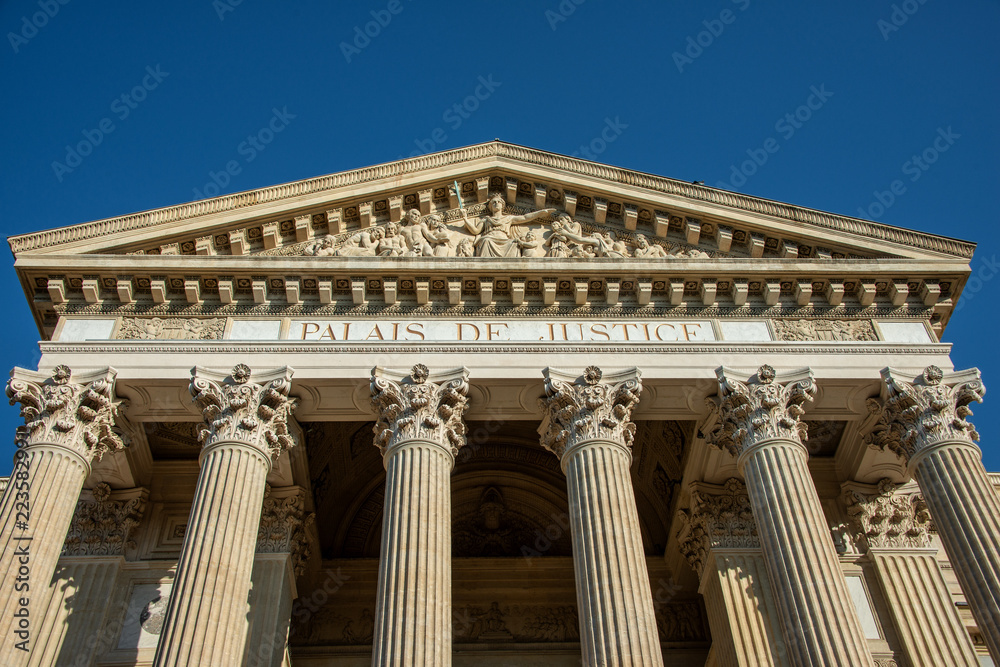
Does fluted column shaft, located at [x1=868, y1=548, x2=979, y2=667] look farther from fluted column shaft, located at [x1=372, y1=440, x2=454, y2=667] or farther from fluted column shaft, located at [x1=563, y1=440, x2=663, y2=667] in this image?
fluted column shaft, located at [x1=372, y1=440, x2=454, y2=667]

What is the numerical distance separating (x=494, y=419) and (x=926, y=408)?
8554 mm

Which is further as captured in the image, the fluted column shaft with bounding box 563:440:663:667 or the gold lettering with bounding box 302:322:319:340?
the gold lettering with bounding box 302:322:319:340

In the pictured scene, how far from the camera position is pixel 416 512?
15.6m

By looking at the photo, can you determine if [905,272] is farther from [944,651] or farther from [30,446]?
[30,446]

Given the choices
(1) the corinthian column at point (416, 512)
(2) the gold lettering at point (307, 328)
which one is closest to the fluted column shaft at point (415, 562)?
(1) the corinthian column at point (416, 512)

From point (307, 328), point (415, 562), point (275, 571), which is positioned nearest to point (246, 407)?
point (307, 328)

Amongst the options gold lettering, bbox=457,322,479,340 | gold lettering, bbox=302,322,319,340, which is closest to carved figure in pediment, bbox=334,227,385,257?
gold lettering, bbox=302,322,319,340

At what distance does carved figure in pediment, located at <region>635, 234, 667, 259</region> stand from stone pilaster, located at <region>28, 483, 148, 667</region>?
41.6 feet

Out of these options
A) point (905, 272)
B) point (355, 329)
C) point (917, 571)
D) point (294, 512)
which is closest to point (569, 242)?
point (355, 329)

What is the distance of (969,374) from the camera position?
17.9m

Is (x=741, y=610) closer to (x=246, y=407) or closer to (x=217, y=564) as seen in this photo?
(x=217, y=564)

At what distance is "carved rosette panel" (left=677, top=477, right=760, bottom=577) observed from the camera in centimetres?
1980

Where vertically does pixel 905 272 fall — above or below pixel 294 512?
above

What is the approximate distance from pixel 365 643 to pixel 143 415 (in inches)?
319
